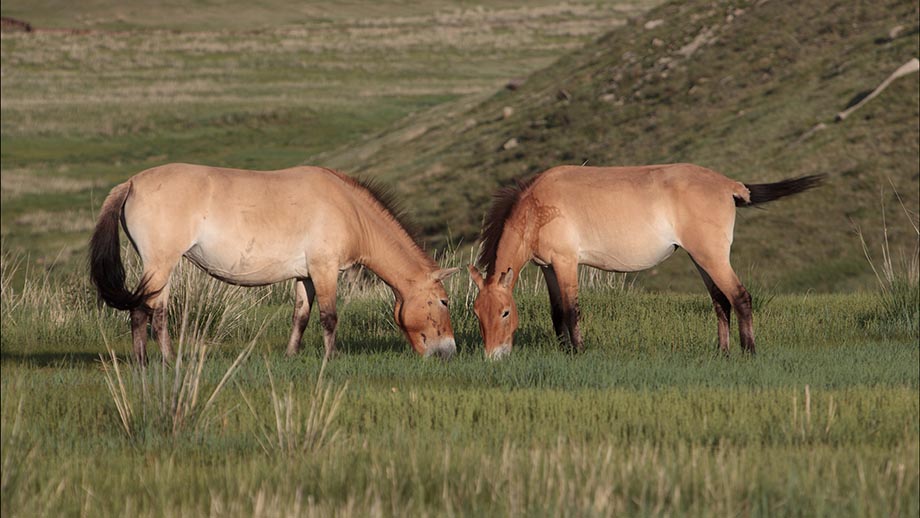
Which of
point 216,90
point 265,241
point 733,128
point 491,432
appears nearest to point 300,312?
point 265,241

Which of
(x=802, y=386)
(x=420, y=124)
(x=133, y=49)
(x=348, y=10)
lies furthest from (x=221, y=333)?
(x=348, y=10)

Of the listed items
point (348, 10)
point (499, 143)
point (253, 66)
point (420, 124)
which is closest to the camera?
point (499, 143)

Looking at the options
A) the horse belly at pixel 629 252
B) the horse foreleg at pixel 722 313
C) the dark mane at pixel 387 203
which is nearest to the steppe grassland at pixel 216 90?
the dark mane at pixel 387 203

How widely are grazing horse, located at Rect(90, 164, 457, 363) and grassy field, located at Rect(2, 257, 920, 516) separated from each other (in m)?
0.59

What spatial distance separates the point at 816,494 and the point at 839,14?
2883 centimetres

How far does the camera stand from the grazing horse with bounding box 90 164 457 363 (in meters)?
11.6

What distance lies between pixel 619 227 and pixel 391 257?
2.28m

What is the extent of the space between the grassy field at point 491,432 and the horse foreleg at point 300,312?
19 cm

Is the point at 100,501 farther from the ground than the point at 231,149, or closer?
farther from the ground

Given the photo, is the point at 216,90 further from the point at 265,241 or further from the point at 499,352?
the point at 499,352

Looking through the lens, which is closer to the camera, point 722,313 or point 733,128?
point 722,313

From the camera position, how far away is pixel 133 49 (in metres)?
91.4

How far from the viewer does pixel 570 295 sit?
12.3m

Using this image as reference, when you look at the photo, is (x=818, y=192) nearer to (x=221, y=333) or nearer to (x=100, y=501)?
(x=221, y=333)
